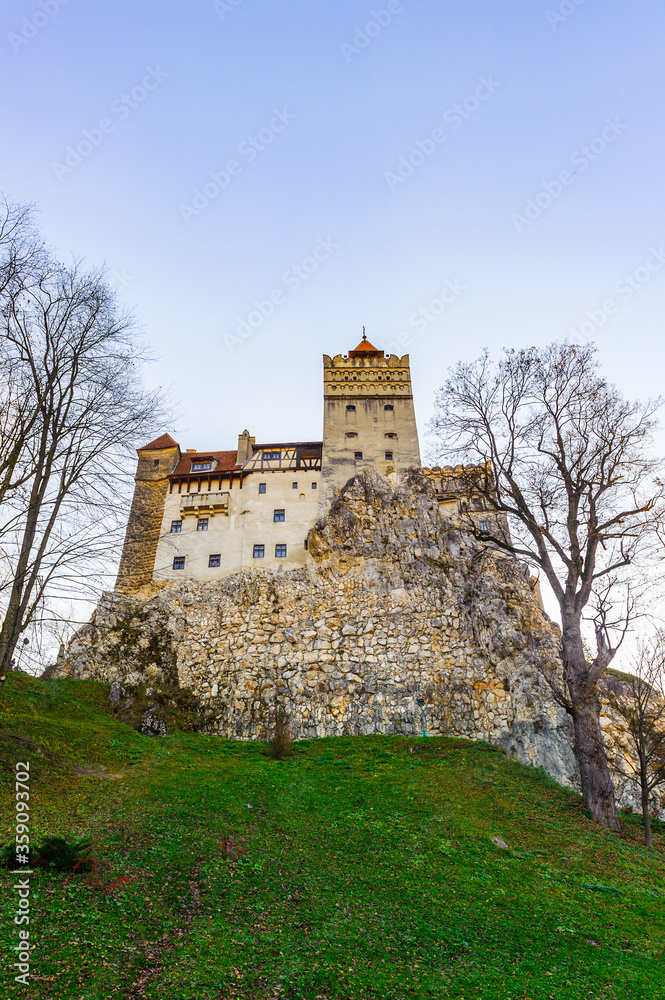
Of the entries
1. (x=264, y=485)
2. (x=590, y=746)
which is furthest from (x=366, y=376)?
(x=590, y=746)

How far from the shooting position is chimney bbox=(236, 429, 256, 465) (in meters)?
39.6

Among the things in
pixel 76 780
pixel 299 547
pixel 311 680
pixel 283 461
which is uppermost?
pixel 283 461

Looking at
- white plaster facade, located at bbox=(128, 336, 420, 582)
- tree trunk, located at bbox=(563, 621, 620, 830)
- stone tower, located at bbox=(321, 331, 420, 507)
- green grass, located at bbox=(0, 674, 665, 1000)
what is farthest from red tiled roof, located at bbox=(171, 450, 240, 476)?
tree trunk, located at bbox=(563, 621, 620, 830)

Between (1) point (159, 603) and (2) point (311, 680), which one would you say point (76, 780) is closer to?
(2) point (311, 680)

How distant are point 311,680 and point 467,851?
568 inches

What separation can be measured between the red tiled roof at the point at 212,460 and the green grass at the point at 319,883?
19.2 metres

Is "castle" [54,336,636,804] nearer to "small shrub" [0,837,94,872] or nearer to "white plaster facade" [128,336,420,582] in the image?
"white plaster facade" [128,336,420,582]

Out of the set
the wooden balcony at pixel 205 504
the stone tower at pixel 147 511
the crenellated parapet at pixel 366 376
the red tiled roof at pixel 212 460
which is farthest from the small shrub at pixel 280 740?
the crenellated parapet at pixel 366 376

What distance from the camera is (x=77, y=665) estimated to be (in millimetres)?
28547

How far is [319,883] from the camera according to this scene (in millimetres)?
11992

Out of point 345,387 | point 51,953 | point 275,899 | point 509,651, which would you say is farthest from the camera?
point 345,387

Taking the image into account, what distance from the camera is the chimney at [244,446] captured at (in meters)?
39.6

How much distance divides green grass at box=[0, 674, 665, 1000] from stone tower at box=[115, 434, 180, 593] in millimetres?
12751

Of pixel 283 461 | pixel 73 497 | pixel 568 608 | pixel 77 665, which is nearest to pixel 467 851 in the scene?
pixel 568 608
